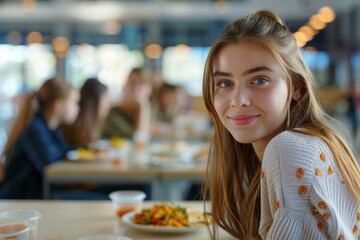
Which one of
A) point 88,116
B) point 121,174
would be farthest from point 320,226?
point 88,116

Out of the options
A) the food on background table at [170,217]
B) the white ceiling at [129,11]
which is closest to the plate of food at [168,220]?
the food on background table at [170,217]

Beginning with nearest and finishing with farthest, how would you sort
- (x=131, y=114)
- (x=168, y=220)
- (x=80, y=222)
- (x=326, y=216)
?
1. (x=326, y=216)
2. (x=168, y=220)
3. (x=80, y=222)
4. (x=131, y=114)

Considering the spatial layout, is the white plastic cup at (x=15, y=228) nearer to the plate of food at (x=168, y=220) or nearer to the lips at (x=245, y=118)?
the plate of food at (x=168, y=220)

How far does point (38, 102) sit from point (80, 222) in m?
1.80

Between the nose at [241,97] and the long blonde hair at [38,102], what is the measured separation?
225cm

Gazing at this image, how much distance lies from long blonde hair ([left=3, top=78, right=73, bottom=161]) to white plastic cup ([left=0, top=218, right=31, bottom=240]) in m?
2.02

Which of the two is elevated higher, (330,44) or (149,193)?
(330,44)

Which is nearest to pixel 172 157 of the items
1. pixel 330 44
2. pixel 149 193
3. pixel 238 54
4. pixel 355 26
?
pixel 149 193

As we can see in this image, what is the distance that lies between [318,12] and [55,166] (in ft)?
15.4

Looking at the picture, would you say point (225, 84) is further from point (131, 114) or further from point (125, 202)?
point (131, 114)

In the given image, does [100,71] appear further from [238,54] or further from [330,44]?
[238,54]

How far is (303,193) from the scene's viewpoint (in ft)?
3.31

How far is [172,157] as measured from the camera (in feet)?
11.0

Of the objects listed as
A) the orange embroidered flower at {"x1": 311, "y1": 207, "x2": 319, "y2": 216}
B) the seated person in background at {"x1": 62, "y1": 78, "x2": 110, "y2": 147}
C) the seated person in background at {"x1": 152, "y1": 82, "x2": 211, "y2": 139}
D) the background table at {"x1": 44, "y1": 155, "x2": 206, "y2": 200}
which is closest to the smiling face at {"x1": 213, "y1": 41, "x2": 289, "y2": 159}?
the orange embroidered flower at {"x1": 311, "y1": 207, "x2": 319, "y2": 216}
